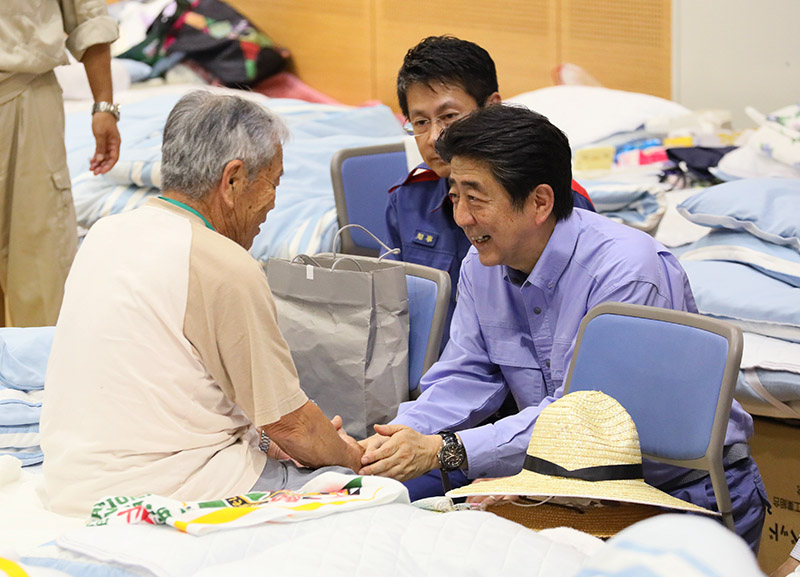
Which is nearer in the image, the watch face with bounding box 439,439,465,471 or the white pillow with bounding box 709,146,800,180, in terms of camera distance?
the watch face with bounding box 439,439,465,471

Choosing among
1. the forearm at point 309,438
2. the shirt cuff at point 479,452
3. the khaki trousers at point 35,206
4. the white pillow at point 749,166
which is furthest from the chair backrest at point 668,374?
the white pillow at point 749,166

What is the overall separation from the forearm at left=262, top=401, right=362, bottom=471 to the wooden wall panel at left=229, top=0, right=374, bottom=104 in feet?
15.0

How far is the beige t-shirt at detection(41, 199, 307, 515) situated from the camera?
1541mm

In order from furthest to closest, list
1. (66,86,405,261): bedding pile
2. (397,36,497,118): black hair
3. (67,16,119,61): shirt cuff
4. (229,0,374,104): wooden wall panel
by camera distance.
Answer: (229,0,374,104): wooden wall panel, (66,86,405,261): bedding pile, (67,16,119,61): shirt cuff, (397,36,497,118): black hair

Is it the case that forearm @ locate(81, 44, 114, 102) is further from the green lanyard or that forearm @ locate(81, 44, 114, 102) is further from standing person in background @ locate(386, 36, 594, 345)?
the green lanyard

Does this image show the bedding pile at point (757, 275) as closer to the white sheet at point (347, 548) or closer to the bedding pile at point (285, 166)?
the white sheet at point (347, 548)

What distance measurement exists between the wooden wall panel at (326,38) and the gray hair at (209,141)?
443cm

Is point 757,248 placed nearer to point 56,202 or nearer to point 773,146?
point 773,146

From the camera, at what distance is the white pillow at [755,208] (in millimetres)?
2691

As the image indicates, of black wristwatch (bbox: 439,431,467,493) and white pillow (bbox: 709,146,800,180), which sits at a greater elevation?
white pillow (bbox: 709,146,800,180)

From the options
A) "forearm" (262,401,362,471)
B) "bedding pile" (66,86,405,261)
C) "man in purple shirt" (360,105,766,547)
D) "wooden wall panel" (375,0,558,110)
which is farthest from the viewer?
"wooden wall panel" (375,0,558,110)

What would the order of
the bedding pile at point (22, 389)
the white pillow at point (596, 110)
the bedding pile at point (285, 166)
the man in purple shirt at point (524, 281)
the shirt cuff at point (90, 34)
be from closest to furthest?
the man in purple shirt at point (524, 281)
the bedding pile at point (22, 389)
the shirt cuff at point (90, 34)
the bedding pile at point (285, 166)
the white pillow at point (596, 110)

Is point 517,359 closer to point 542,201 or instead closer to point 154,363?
point 542,201

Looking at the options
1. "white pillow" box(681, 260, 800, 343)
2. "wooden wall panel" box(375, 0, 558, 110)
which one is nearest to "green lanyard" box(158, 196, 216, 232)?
"white pillow" box(681, 260, 800, 343)
